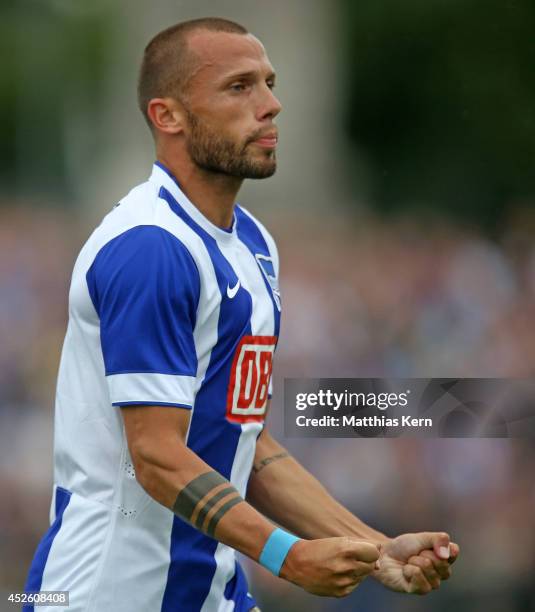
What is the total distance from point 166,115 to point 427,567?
4.51 ft

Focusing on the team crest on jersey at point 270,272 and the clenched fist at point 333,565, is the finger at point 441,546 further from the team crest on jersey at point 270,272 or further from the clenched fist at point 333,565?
the team crest on jersey at point 270,272

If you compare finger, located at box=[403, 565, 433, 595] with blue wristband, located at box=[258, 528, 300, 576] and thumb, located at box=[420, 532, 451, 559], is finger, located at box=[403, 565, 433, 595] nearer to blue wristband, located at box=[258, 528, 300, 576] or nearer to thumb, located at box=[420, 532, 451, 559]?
thumb, located at box=[420, 532, 451, 559]

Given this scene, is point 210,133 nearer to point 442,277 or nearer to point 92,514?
point 92,514

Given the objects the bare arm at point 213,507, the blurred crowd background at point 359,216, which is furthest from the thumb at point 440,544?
the blurred crowd background at point 359,216

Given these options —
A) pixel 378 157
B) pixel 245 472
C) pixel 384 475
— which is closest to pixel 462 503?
pixel 384 475

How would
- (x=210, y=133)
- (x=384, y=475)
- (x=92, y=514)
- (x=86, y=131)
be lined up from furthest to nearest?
(x=86, y=131) → (x=384, y=475) → (x=210, y=133) → (x=92, y=514)

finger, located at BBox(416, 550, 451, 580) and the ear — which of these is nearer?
finger, located at BBox(416, 550, 451, 580)

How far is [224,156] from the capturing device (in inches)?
122

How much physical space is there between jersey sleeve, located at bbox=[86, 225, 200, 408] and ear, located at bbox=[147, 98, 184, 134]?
0.47 meters

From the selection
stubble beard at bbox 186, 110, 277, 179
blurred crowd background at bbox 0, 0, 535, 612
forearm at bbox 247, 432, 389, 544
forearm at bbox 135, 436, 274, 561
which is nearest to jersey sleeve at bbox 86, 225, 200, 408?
forearm at bbox 135, 436, 274, 561

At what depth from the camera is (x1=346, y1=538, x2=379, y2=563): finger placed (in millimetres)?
2475

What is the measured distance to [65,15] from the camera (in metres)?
6.74

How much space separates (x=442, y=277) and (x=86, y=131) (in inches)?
85.4

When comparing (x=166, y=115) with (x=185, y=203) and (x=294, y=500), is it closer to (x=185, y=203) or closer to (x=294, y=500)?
(x=185, y=203)
